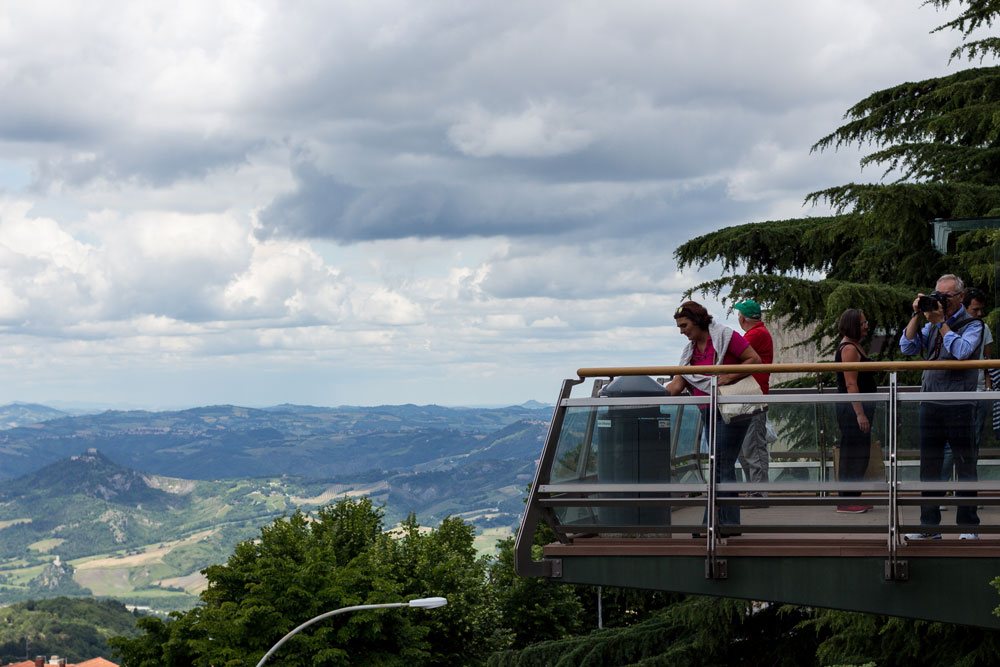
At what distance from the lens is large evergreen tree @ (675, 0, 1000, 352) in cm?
1888

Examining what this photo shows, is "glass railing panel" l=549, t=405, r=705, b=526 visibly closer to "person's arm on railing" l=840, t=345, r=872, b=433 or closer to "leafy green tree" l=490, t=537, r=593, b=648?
"person's arm on railing" l=840, t=345, r=872, b=433

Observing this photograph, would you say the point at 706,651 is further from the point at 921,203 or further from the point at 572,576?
the point at 572,576

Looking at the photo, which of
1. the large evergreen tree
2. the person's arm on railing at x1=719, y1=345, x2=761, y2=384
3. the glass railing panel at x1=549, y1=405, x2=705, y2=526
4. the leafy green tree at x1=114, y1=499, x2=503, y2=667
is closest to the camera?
the glass railing panel at x1=549, y1=405, x2=705, y2=526

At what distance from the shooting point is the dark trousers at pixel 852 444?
920cm

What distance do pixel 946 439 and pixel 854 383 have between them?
0.84m

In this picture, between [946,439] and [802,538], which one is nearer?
[946,439]

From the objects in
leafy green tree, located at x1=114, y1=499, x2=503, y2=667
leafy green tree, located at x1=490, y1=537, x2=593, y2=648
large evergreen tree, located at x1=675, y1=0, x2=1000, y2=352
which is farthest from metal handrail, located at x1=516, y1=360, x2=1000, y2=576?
leafy green tree, located at x1=490, y1=537, x2=593, y2=648

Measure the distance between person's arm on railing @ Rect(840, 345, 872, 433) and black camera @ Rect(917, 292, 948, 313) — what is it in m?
0.56

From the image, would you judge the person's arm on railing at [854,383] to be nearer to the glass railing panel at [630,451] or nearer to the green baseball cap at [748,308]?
the green baseball cap at [748,308]

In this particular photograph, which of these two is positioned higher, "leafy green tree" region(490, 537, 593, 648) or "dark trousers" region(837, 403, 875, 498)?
"dark trousers" region(837, 403, 875, 498)

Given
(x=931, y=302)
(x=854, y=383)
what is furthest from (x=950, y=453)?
(x=931, y=302)

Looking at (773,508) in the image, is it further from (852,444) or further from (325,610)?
(325,610)

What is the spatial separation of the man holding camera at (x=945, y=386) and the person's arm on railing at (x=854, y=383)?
→ 1.20 ft

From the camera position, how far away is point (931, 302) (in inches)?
394
